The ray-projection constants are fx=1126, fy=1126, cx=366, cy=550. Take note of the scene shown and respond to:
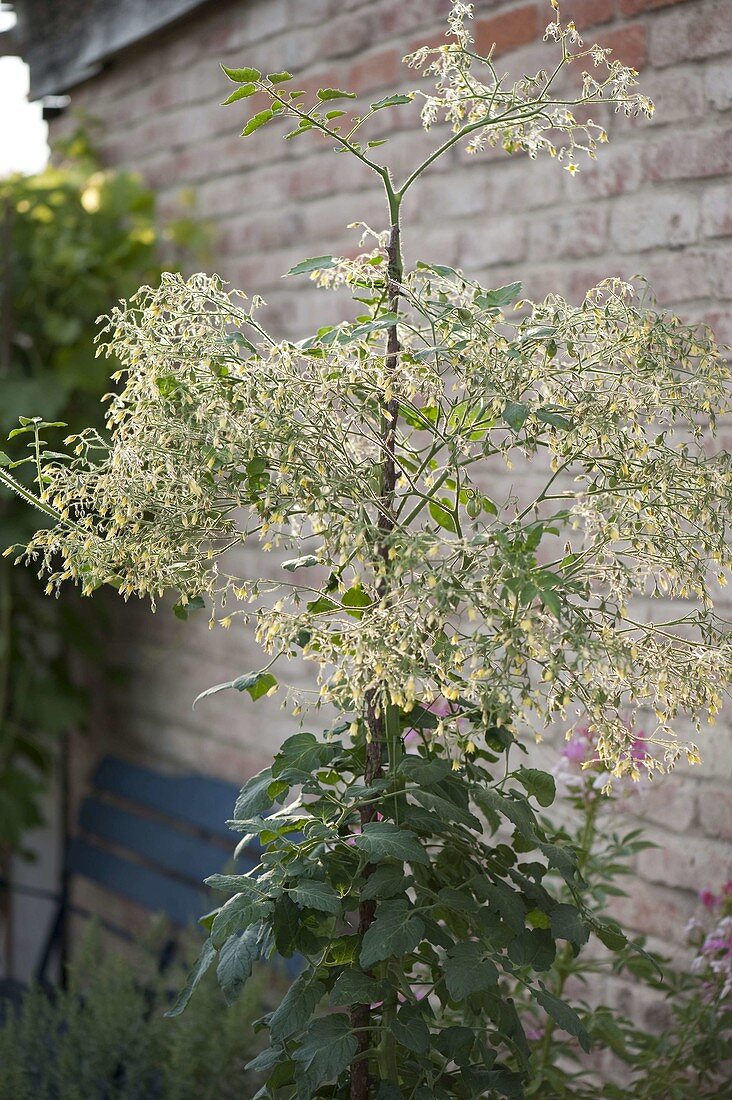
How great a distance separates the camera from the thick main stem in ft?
3.15

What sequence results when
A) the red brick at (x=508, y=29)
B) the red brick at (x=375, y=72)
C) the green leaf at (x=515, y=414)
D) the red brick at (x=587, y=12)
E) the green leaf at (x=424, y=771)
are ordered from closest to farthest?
the green leaf at (x=515, y=414) < the green leaf at (x=424, y=771) < the red brick at (x=587, y=12) < the red brick at (x=508, y=29) < the red brick at (x=375, y=72)

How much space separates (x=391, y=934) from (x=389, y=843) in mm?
73

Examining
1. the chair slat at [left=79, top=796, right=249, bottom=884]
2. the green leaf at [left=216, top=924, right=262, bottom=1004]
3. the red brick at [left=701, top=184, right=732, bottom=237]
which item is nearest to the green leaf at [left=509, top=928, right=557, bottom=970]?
the green leaf at [left=216, top=924, right=262, bottom=1004]

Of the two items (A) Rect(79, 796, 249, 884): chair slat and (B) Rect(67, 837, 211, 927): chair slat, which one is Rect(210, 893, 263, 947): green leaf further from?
(A) Rect(79, 796, 249, 884): chair slat

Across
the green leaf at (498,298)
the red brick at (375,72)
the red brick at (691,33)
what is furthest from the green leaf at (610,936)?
the red brick at (375,72)

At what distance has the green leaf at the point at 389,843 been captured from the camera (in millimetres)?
901

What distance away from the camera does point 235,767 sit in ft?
8.16

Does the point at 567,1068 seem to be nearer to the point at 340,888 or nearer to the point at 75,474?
the point at 340,888

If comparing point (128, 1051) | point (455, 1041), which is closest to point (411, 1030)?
point (455, 1041)

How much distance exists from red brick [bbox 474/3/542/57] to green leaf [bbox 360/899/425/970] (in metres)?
1.39

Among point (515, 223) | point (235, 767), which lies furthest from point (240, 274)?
point (235, 767)

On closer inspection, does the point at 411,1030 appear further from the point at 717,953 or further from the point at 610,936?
the point at 717,953

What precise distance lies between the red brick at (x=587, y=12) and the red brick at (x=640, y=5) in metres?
0.02

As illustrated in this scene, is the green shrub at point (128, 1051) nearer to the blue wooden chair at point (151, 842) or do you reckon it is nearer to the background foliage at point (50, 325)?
the blue wooden chair at point (151, 842)
